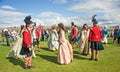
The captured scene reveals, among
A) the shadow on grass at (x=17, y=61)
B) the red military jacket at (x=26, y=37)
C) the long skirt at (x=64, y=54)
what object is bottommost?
the shadow on grass at (x=17, y=61)

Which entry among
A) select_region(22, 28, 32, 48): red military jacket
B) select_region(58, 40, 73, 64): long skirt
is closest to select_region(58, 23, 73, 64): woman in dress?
select_region(58, 40, 73, 64): long skirt

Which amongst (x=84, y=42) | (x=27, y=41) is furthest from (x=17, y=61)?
(x=84, y=42)

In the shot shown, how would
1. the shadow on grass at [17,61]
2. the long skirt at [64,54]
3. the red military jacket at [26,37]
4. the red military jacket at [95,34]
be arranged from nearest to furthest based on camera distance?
the red military jacket at [26,37] → the long skirt at [64,54] → the red military jacket at [95,34] → the shadow on grass at [17,61]

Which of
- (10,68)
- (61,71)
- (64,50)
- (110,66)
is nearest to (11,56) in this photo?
(10,68)

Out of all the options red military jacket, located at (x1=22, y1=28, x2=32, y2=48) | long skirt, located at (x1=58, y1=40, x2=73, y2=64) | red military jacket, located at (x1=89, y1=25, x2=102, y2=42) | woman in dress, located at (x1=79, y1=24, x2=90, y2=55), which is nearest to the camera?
red military jacket, located at (x1=22, y1=28, x2=32, y2=48)

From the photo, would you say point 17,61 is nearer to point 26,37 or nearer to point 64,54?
point 64,54

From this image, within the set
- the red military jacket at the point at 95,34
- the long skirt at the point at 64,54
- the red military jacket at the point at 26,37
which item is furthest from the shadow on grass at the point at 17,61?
the red military jacket at the point at 95,34

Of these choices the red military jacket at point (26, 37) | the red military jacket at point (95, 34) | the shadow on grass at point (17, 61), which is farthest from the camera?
the shadow on grass at point (17, 61)

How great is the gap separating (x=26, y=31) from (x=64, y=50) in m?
2.39

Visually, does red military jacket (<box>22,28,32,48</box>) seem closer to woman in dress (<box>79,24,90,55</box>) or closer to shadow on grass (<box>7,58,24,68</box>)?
shadow on grass (<box>7,58,24,68</box>)

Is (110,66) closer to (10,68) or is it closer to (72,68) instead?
(72,68)

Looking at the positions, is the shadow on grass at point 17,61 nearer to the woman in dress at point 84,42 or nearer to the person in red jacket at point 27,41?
the person in red jacket at point 27,41

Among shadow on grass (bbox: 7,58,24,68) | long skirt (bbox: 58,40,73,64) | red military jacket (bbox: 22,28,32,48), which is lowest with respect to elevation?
shadow on grass (bbox: 7,58,24,68)

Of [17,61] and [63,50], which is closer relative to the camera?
[63,50]
